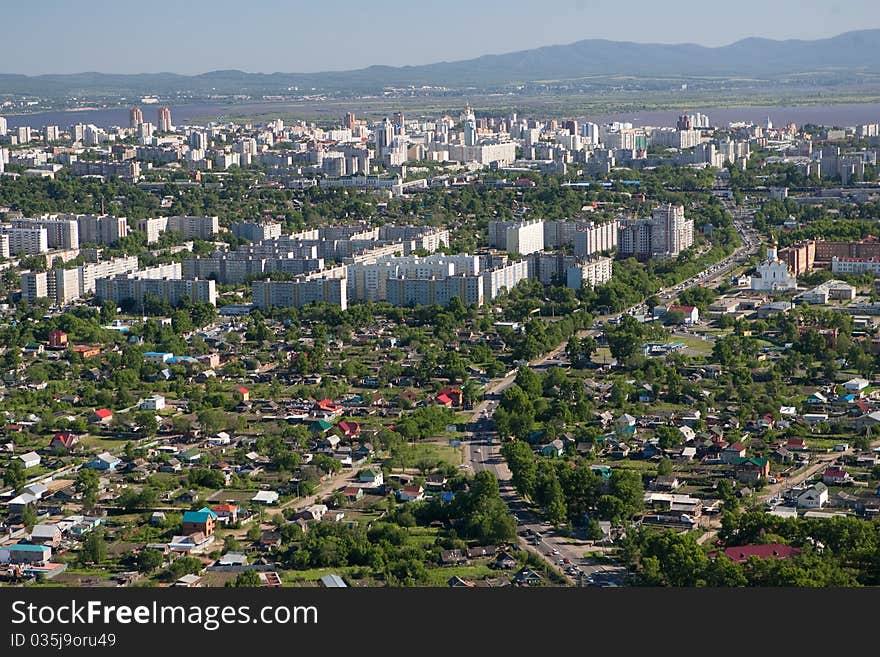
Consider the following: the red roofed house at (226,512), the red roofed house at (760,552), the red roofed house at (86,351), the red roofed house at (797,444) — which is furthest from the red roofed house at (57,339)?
the red roofed house at (760,552)

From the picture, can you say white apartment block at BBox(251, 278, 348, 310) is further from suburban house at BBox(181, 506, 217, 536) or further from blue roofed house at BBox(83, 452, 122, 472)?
suburban house at BBox(181, 506, 217, 536)

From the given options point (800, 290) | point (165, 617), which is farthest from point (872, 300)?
point (165, 617)

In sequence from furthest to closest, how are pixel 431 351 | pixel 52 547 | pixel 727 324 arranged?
pixel 727 324, pixel 431 351, pixel 52 547

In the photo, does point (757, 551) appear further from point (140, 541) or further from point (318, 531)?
point (140, 541)

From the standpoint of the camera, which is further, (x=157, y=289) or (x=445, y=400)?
(x=157, y=289)

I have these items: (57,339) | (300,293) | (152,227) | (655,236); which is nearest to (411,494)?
(57,339)

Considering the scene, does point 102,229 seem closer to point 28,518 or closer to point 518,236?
point 518,236
